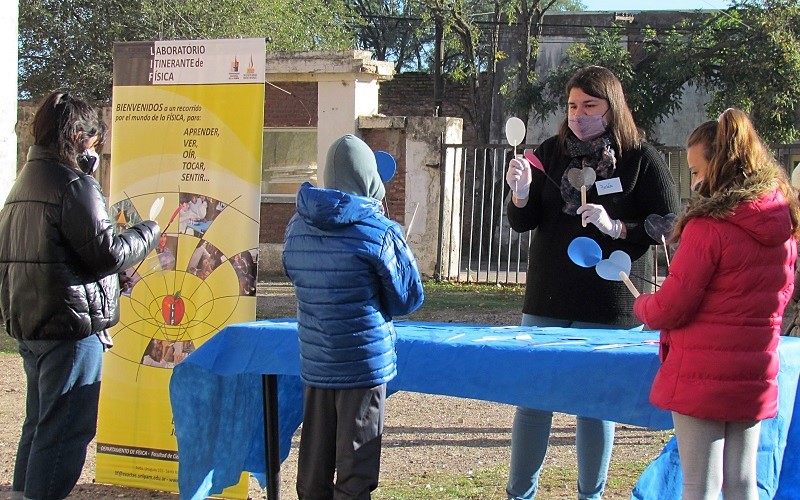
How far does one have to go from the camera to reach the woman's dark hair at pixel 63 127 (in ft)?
12.6

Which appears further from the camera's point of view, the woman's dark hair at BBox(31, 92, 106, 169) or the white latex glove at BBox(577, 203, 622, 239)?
the woman's dark hair at BBox(31, 92, 106, 169)

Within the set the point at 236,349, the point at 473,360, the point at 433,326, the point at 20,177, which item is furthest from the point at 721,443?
the point at 20,177

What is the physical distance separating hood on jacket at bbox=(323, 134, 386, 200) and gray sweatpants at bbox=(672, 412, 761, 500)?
4.27ft

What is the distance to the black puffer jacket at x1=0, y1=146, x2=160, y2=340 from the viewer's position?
3.75 meters

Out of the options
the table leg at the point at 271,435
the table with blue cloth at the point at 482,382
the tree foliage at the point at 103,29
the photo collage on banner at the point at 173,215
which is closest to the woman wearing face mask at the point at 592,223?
the table with blue cloth at the point at 482,382

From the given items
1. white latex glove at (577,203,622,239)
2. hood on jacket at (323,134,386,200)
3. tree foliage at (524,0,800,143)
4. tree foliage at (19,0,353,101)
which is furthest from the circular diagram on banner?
tree foliage at (19,0,353,101)

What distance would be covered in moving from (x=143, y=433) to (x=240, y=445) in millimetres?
719

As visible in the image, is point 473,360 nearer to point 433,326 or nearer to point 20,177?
point 433,326

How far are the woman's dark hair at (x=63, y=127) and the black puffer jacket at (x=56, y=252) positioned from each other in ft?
0.15

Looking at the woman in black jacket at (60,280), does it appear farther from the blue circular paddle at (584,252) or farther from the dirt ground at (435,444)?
the blue circular paddle at (584,252)

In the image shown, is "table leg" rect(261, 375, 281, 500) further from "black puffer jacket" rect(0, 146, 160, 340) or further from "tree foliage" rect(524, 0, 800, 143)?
"tree foliage" rect(524, 0, 800, 143)

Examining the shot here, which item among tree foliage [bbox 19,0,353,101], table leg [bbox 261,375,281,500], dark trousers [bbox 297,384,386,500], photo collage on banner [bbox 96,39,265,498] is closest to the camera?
dark trousers [bbox 297,384,386,500]

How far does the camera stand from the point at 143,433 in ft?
16.0

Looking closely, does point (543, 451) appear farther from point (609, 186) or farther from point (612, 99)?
point (612, 99)
